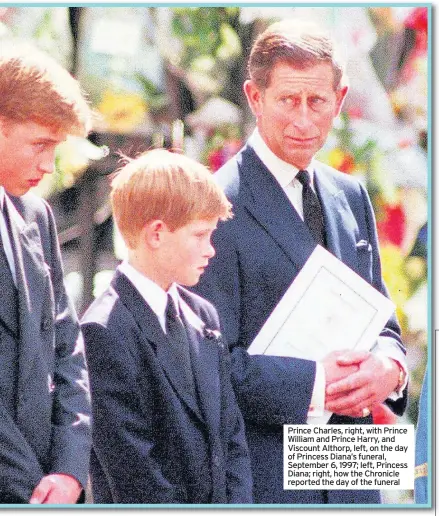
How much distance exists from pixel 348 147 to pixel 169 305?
0.81 meters

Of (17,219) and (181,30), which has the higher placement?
(181,30)

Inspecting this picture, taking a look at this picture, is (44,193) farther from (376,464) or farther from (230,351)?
(376,464)

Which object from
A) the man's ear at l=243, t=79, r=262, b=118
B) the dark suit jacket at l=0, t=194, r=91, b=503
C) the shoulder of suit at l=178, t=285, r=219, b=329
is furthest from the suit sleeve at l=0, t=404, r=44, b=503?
the man's ear at l=243, t=79, r=262, b=118

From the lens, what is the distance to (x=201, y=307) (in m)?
3.11

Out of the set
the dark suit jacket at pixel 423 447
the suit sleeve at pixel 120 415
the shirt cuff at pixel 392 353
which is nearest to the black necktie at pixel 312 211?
the shirt cuff at pixel 392 353

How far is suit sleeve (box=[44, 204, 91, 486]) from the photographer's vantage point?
9.41ft

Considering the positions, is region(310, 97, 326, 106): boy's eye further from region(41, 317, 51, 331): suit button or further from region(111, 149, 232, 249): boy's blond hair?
region(41, 317, 51, 331): suit button

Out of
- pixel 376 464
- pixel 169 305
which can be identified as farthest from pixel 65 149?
pixel 376 464

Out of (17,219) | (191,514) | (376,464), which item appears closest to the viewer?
(17,219)

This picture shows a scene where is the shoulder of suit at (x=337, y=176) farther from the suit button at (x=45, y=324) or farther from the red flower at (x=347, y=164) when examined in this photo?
the suit button at (x=45, y=324)

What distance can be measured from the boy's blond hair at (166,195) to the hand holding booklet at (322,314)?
326 millimetres

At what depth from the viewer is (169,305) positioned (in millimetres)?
3023

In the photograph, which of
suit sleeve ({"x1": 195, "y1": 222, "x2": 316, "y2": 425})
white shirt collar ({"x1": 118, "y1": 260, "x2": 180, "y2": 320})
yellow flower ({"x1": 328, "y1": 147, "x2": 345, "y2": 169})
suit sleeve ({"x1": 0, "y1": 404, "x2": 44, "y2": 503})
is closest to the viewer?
suit sleeve ({"x1": 0, "y1": 404, "x2": 44, "y2": 503})

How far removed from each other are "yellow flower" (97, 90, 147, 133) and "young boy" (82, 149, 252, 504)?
218 mm
